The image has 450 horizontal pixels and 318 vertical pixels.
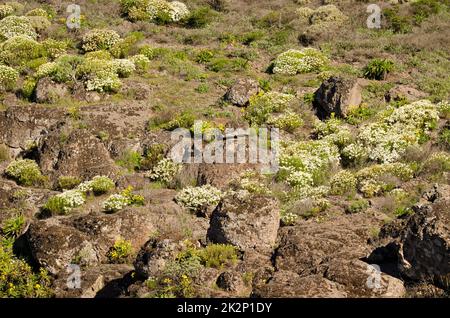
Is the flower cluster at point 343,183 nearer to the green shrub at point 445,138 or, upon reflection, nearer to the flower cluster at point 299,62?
the green shrub at point 445,138

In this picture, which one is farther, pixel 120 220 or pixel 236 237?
pixel 120 220

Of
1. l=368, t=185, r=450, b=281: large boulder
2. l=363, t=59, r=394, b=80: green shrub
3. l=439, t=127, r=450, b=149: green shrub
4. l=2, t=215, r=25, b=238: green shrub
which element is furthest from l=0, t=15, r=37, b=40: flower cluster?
Answer: l=368, t=185, r=450, b=281: large boulder

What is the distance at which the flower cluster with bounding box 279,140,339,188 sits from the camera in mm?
22422

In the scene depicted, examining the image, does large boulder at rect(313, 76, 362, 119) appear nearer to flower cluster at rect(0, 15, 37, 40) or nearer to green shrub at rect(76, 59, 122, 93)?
green shrub at rect(76, 59, 122, 93)

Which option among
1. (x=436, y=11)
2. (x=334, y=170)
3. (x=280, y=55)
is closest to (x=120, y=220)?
(x=334, y=170)

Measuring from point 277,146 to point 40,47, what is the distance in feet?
58.2

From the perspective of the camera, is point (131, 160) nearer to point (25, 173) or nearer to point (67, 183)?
point (67, 183)

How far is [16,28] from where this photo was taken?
127 feet

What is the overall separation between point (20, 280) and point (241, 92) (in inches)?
584

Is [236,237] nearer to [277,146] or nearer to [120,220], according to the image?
[120,220]

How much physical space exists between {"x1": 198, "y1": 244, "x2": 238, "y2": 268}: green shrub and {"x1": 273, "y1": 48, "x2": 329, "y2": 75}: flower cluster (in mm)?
18030

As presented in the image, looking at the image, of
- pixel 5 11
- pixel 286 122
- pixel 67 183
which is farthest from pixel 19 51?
pixel 286 122

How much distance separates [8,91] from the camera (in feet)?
103

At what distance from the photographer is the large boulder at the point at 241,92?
2927 cm
